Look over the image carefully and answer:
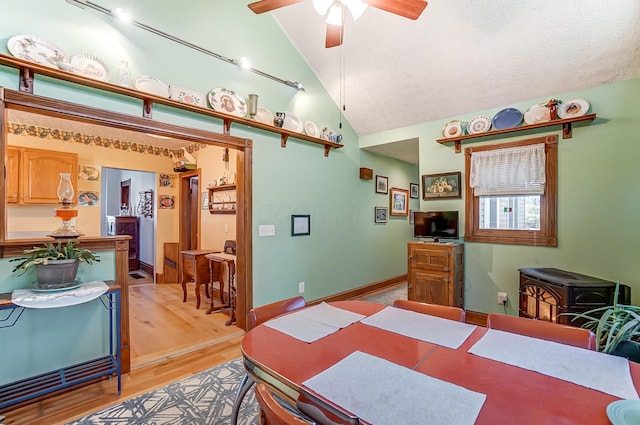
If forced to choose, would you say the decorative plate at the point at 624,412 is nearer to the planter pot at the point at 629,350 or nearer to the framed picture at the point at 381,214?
the planter pot at the point at 629,350

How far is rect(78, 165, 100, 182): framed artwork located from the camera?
4.64 meters

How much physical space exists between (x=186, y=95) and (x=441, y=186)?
3.25 metres

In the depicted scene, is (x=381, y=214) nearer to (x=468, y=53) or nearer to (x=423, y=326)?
(x=468, y=53)

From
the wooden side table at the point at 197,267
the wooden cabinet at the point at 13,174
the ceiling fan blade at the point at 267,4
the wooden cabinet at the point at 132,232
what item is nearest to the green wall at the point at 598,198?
the ceiling fan blade at the point at 267,4

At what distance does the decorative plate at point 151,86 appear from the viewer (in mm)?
2504

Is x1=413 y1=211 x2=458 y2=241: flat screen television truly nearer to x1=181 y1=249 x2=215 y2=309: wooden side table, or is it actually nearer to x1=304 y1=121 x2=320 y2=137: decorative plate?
x1=304 y1=121 x2=320 y2=137: decorative plate

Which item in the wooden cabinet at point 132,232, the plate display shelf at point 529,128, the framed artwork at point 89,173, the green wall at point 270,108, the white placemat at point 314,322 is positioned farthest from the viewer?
the wooden cabinet at point 132,232

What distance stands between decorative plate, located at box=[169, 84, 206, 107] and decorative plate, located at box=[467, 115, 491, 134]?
3.16 metres

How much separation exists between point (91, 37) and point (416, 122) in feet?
12.3

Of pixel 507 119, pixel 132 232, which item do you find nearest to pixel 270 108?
pixel 507 119

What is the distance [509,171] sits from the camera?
341 centimetres

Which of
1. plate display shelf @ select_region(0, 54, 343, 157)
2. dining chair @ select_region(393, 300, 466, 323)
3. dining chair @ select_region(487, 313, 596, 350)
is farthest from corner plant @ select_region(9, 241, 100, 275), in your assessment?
dining chair @ select_region(487, 313, 596, 350)

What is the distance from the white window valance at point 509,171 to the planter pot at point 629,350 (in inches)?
91.1

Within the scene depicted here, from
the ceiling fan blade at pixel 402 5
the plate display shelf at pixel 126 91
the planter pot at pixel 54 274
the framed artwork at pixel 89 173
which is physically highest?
the ceiling fan blade at pixel 402 5
